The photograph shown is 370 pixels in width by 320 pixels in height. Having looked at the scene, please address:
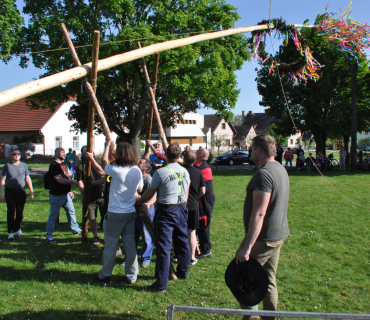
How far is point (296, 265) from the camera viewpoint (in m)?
5.13

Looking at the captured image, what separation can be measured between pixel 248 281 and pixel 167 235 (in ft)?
5.18

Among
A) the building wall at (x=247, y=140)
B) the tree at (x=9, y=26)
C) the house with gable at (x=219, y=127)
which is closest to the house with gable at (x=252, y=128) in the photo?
the building wall at (x=247, y=140)

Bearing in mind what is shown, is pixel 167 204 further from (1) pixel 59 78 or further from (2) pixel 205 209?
(1) pixel 59 78

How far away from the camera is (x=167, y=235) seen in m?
4.35

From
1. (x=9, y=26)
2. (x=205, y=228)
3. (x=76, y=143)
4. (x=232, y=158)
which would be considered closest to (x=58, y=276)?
(x=205, y=228)

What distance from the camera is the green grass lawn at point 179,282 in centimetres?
387

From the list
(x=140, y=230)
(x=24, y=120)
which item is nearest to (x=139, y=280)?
(x=140, y=230)

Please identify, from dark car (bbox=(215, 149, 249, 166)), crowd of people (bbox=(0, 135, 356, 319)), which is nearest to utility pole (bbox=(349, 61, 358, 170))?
dark car (bbox=(215, 149, 249, 166))

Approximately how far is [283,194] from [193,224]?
2317 mm

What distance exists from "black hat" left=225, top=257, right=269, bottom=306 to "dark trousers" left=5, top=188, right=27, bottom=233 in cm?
518

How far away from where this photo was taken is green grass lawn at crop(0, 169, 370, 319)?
12.7 ft

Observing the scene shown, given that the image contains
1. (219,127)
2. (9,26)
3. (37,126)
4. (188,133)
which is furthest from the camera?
(219,127)

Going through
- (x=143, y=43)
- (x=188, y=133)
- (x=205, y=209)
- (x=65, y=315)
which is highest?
(x=143, y=43)

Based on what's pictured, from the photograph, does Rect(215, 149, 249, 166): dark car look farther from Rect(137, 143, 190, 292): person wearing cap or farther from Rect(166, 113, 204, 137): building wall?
Rect(137, 143, 190, 292): person wearing cap
